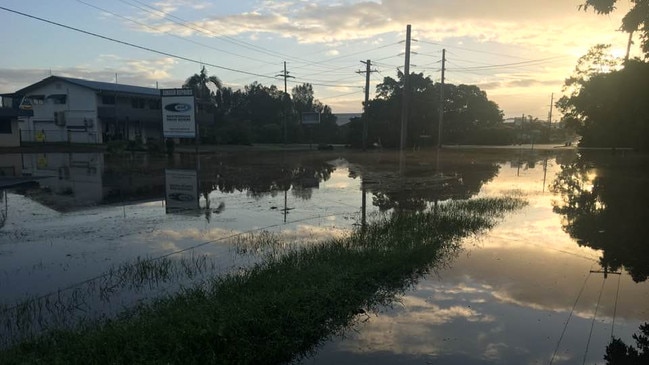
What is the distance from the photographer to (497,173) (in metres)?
29.7

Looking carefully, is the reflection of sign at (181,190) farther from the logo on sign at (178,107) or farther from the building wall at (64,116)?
the building wall at (64,116)

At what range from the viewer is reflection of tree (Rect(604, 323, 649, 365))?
5383mm

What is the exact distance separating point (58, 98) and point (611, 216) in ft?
199

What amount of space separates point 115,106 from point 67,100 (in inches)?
260

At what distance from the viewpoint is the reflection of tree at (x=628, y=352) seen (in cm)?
538

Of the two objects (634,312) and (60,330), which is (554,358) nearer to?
(634,312)

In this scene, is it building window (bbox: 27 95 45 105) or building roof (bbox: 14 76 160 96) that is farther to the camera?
building window (bbox: 27 95 45 105)

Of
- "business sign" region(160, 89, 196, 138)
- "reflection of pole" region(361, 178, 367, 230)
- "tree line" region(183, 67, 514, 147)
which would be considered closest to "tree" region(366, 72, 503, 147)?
"tree line" region(183, 67, 514, 147)

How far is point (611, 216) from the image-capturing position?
47.1ft

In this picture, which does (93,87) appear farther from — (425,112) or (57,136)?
(425,112)

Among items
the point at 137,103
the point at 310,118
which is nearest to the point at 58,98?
the point at 137,103

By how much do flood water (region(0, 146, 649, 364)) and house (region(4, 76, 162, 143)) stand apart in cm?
3885

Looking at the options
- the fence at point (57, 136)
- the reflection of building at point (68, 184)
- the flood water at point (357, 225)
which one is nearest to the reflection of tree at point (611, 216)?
the flood water at point (357, 225)

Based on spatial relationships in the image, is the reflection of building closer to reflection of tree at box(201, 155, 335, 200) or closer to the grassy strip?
reflection of tree at box(201, 155, 335, 200)
